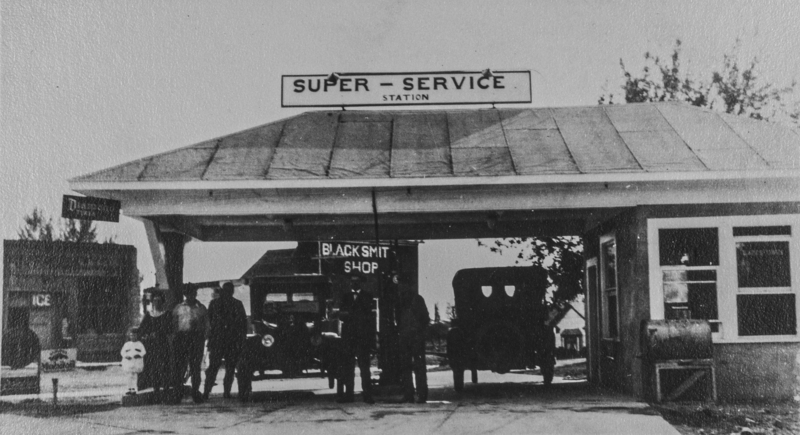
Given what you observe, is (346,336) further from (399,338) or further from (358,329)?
(399,338)

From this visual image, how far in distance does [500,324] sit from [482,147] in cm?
325

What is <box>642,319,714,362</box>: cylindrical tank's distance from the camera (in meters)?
10.6

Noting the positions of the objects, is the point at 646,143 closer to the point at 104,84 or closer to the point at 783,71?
the point at 783,71

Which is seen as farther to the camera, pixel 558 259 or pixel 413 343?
pixel 558 259

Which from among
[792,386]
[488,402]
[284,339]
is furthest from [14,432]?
[792,386]

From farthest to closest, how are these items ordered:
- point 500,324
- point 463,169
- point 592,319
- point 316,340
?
point 592,319 → point 500,324 → point 316,340 → point 463,169

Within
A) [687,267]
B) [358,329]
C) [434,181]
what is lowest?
[358,329]

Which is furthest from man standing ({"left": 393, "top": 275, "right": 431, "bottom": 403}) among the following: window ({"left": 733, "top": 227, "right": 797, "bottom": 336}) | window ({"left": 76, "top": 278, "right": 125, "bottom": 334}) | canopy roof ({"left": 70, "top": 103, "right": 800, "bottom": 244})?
window ({"left": 76, "top": 278, "right": 125, "bottom": 334})

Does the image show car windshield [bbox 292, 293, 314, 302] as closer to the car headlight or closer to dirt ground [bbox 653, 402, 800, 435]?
the car headlight

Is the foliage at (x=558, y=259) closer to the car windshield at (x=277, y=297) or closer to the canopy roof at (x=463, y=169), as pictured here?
the canopy roof at (x=463, y=169)

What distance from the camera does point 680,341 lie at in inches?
417

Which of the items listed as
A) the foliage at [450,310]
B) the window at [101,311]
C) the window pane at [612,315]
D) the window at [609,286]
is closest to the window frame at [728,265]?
the window at [609,286]

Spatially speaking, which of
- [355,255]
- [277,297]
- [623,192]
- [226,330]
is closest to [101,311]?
[277,297]

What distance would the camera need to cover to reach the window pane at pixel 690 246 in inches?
444
